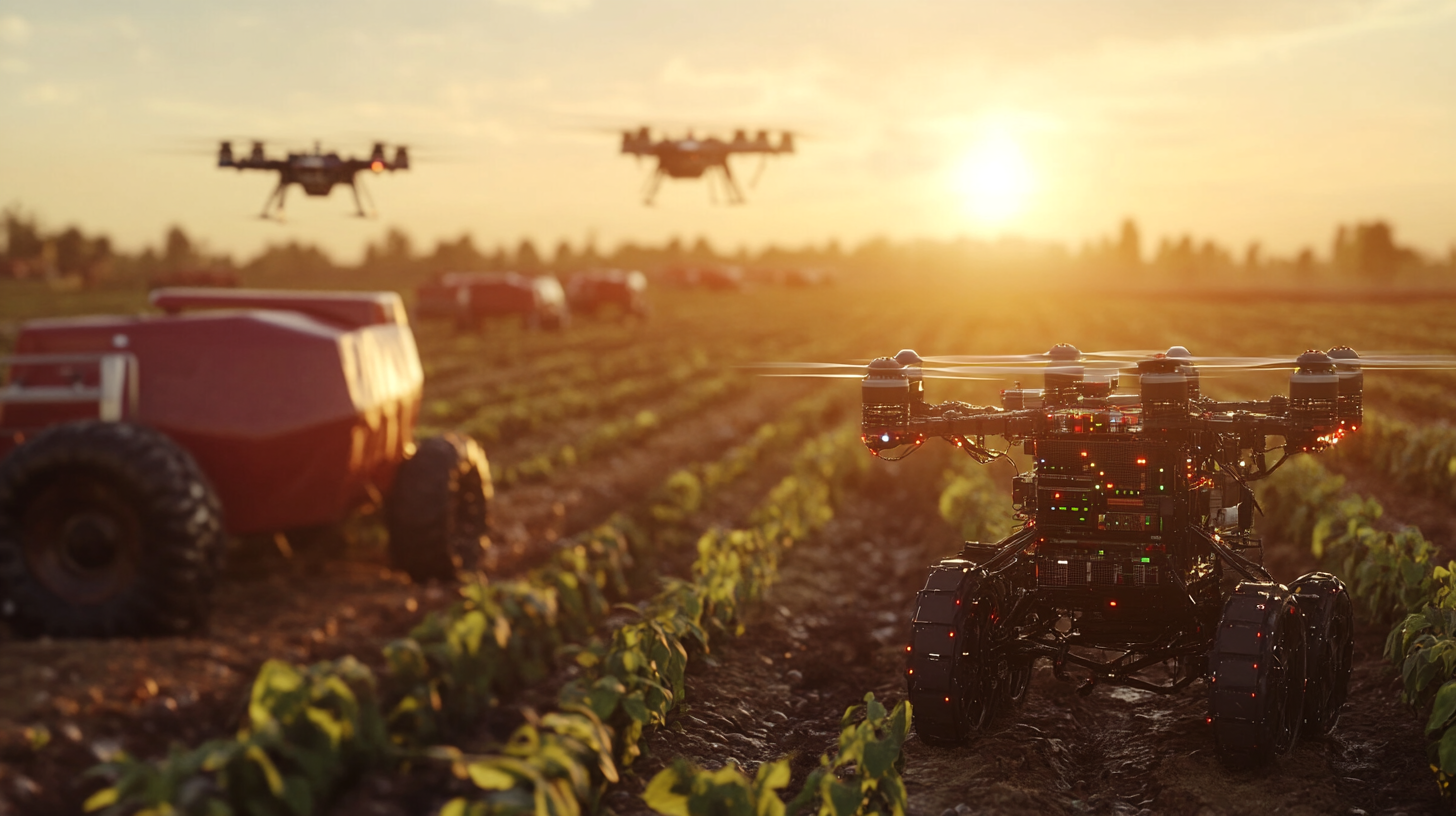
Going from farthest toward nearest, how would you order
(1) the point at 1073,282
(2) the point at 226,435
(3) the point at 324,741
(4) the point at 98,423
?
(1) the point at 1073,282 → (2) the point at 226,435 → (4) the point at 98,423 → (3) the point at 324,741

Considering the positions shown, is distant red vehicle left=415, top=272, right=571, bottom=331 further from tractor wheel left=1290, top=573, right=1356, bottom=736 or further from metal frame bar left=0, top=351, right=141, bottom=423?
tractor wheel left=1290, top=573, right=1356, bottom=736

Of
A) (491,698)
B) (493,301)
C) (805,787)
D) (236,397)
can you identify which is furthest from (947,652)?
(493,301)

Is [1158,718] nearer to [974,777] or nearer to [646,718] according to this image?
[974,777]

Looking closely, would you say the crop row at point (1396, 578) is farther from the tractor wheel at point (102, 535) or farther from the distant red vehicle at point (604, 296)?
the distant red vehicle at point (604, 296)

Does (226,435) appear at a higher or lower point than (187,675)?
higher

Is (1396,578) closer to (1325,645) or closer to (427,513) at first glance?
(1325,645)

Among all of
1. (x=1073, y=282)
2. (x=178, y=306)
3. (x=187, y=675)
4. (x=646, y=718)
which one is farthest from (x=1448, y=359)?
(x=1073, y=282)

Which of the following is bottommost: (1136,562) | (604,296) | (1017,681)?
(1017,681)

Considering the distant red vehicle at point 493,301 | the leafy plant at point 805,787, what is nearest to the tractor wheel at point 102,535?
the leafy plant at point 805,787
